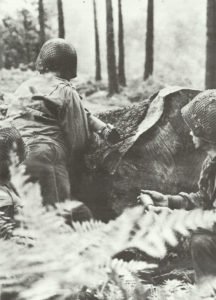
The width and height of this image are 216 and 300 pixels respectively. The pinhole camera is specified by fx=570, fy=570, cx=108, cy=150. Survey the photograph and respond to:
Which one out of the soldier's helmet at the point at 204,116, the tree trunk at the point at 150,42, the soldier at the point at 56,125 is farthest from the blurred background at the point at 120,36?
the soldier's helmet at the point at 204,116

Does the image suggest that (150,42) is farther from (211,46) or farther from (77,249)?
(77,249)

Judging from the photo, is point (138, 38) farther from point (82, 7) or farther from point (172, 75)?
point (82, 7)

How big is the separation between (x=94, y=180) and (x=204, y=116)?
1.42m

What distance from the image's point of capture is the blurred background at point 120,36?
5020 millimetres

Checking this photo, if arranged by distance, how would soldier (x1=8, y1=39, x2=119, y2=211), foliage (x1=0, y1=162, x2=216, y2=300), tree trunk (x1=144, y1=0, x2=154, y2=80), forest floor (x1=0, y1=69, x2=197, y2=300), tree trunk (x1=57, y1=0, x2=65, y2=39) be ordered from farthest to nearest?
tree trunk (x1=144, y1=0, x2=154, y2=80) → tree trunk (x1=57, y1=0, x2=65, y2=39) → soldier (x1=8, y1=39, x2=119, y2=211) → forest floor (x1=0, y1=69, x2=197, y2=300) → foliage (x1=0, y1=162, x2=216, y2=300)

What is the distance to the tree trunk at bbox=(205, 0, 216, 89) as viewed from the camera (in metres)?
5.98

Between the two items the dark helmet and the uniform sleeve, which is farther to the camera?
the dark helmet

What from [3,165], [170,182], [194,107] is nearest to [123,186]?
[170,182]

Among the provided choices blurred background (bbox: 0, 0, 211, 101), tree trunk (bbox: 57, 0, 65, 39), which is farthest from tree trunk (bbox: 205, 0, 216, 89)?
tree trunk (bbox: 57, 0, 65, 39)

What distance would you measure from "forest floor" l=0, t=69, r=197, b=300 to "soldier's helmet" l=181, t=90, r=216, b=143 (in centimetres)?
64

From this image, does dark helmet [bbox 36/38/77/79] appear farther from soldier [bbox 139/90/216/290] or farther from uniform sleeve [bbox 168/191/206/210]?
uniform sleeve [bbox 168/191/206/210]

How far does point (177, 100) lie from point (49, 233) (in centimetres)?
307

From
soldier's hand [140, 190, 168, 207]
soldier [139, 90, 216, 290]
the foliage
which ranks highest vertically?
the foliage

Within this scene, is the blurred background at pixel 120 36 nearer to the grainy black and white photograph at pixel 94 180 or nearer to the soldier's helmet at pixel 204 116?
the grainy black and white photograph at pixel 94 180
